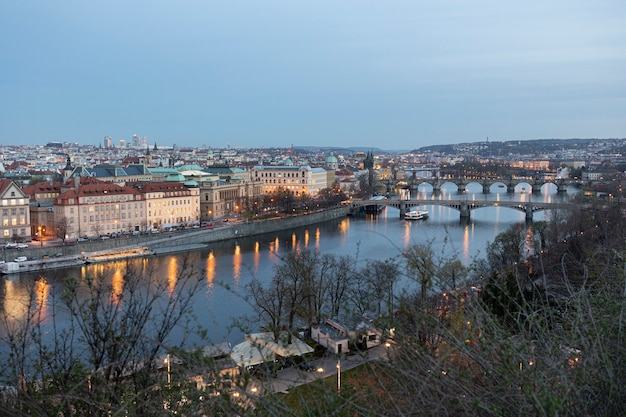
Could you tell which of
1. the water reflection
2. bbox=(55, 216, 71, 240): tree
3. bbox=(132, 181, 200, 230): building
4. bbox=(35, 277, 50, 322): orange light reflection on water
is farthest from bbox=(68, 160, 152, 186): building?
bbox=(35, 277, 50, 322): orange light reflection on water

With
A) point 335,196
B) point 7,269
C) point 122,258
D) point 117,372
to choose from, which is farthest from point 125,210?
point 117,372

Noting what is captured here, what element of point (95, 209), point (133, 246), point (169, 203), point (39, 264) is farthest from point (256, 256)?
point (169, 203)

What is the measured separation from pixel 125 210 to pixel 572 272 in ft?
38.7

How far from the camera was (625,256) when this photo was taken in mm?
2555

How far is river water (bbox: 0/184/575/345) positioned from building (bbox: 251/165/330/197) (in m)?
5.24

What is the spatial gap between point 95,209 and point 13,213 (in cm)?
192

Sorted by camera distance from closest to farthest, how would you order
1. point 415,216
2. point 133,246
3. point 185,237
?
point 133,246, point 185,237, point 415,216

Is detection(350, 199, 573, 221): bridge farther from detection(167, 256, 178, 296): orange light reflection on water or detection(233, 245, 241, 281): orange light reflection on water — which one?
detection(167, 256, 178, 296): orange light reflection on water

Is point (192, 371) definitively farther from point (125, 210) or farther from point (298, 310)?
point (125, 210)

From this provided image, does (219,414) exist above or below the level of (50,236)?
above

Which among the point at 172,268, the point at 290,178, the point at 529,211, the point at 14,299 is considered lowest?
the point at 172,268

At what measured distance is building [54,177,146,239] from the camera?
14.4 meters

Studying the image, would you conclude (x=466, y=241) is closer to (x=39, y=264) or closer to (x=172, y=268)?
(x=172, y=268)

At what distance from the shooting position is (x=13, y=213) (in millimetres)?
13766
